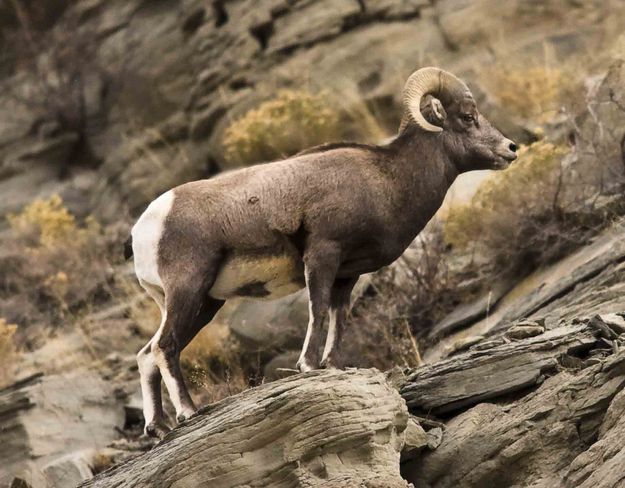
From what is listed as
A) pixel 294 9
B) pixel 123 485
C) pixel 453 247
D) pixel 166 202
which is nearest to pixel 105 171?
pixel 294 9

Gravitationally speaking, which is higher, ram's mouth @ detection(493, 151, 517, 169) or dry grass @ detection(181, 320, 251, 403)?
ram's mouth @ detection(493, 151, 517, 169)

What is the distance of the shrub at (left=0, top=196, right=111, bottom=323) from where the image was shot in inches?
671

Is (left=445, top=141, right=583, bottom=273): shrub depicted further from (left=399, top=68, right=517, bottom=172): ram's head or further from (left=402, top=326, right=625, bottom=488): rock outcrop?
(left=402, top=326, right=625, bottom=488): rock outcrop

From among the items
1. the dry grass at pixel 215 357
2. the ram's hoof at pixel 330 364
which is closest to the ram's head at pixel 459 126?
the ram's hoof at pixel 330 364

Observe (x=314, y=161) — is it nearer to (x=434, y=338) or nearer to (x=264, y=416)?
(x=264, y=416)

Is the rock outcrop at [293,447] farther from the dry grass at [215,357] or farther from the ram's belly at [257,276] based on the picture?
the dry grass at [215,357]

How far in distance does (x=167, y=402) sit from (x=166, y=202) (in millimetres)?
4101

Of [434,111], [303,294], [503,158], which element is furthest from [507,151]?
[303,294]

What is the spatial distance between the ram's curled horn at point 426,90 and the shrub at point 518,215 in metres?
3.58

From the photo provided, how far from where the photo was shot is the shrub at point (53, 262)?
671 inches

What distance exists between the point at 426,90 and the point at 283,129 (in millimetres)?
8246

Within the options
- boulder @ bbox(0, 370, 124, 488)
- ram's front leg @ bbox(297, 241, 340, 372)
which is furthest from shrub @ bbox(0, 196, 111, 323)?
ram's front leg @ bbox(297, 241, 340, 372)

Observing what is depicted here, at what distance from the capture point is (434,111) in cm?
928

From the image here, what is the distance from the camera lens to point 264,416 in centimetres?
773
